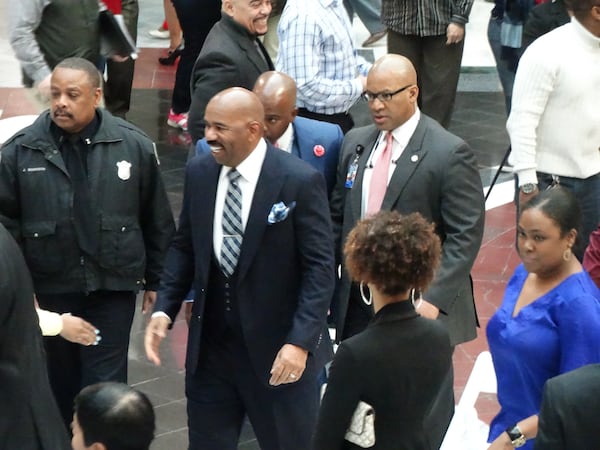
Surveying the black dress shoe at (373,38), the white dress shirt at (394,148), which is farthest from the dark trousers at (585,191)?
the black dress shoe at (373,38)

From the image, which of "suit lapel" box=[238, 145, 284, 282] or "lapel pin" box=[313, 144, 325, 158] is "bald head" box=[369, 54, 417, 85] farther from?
"suit lapel" box=[238, 145, 284, 282]

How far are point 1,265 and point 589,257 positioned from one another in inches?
108

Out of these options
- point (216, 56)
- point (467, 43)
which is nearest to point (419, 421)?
point (216, 56)

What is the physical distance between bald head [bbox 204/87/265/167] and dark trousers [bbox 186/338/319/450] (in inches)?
31.4

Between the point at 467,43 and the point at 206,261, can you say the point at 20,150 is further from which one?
the point at 467,43

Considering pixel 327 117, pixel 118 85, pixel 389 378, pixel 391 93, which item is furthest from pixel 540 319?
pixel 118 85

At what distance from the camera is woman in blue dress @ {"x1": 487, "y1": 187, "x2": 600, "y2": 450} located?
4750mm

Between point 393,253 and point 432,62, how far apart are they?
18.2 ft

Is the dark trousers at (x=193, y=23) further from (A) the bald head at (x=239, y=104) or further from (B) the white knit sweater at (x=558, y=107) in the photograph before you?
(A) the bald head at (x=239, y=104)

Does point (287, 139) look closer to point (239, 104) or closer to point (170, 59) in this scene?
point (239, 104)

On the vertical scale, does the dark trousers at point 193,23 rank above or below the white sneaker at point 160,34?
above

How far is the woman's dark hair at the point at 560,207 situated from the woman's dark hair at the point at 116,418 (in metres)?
1.84

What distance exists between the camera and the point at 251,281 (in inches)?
207

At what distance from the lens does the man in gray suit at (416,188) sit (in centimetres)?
564
